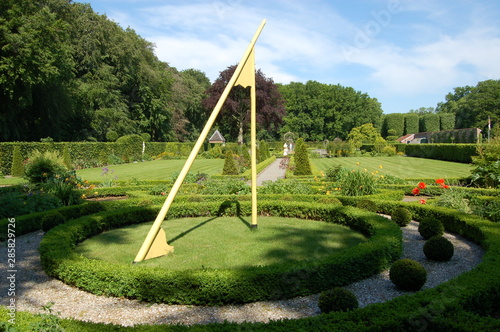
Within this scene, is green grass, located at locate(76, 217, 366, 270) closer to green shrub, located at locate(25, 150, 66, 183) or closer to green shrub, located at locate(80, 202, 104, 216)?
green shrub, located at locate(80, 202, 104, 216)

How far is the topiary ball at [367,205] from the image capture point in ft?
29.0

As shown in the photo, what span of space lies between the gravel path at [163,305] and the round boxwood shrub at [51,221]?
70.8 inches

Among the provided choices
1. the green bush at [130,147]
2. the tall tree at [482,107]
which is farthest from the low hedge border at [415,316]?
the tall tree at [482,107]

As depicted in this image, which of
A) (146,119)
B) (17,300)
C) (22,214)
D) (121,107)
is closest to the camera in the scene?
(17,300)

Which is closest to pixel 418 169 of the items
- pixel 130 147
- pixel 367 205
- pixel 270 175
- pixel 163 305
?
pixel 270 175

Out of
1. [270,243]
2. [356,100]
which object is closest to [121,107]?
[270,243]

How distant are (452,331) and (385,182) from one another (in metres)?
10.7

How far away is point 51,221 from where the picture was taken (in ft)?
24.7

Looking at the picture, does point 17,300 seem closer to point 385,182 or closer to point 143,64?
point 385,182

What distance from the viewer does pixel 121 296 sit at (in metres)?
Answer: 4.48

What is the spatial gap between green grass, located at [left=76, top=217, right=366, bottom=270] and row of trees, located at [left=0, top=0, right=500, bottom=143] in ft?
68.9

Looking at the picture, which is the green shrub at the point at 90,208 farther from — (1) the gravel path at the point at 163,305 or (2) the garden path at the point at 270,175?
(2) the garden path at the point at 270,175

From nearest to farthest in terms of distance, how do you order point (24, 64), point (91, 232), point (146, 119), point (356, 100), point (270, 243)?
1. point (270, 243)
2. point (91, 232)
3. point (24, 64)
4. point (146, 119)
5. point (356, 100)

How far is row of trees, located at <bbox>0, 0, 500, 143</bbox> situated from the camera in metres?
23.9
